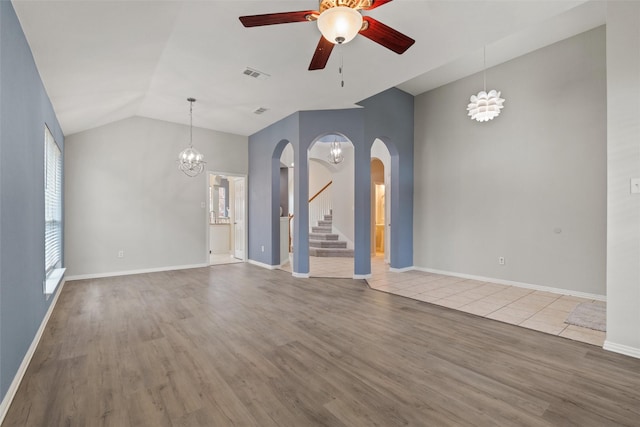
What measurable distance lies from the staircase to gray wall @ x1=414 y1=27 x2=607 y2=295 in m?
2.71

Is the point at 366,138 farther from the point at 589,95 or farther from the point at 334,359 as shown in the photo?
the point at 334,359

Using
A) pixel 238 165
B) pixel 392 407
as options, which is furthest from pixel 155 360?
pixel 238 165

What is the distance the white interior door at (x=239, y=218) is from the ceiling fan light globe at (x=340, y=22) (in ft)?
18.9

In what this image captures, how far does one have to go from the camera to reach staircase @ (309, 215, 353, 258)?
8.34 m

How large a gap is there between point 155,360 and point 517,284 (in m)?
5.17

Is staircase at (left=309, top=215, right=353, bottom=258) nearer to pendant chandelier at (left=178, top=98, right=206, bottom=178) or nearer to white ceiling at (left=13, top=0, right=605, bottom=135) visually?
pendant chandelier at (left=178, top=98, right=206, bottom=178)

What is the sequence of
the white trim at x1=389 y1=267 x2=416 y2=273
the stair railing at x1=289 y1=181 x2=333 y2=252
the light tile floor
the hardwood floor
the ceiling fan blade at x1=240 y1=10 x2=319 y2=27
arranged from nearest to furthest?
the hardwood floor < the ceiling fan blade at x1=240 y1=10 x2=319 y2=27 < the light tile floor < the white trim at x1=389 y1=267 x2=416 y2=273 < the stair railing at x1=289 y1=181 x2=333 y2=252

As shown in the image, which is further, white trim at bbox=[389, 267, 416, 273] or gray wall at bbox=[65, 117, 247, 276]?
white trim at bbox=[389, 267, 416, 273]

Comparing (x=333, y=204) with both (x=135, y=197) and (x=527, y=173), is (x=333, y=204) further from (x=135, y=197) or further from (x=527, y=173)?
(x=527, y=173)

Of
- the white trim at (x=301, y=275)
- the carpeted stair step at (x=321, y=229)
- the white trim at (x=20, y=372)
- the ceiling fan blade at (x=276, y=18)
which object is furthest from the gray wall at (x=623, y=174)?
the carpeted stair step at (x=321, y=229)

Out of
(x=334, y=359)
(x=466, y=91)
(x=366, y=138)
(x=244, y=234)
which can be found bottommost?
(x=334, y=359)

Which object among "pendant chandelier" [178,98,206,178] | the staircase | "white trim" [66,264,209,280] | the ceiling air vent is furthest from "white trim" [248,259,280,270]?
the ceiling air vent

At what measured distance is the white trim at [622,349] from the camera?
8.17ft

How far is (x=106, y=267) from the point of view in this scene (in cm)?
564
